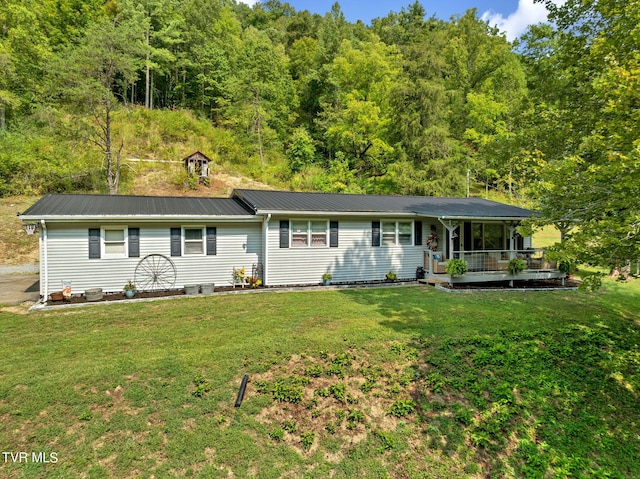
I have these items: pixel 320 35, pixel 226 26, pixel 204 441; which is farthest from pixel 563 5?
pixel 226 26

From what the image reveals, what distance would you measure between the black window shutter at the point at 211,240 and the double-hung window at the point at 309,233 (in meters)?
2.69

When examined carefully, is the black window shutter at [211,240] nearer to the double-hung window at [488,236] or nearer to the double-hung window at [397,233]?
the double-hung window at [397,233]

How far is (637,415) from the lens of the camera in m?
5.67

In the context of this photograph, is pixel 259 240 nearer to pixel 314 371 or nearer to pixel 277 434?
pixel 314 371

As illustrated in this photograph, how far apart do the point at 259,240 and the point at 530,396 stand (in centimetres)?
909

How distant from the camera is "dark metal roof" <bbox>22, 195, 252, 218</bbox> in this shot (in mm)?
9805

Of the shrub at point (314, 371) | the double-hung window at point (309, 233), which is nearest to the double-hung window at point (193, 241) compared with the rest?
the double-hung window at point (309, 233)

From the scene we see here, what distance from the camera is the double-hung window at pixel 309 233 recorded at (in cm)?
1205

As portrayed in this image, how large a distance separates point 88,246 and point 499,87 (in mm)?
35667

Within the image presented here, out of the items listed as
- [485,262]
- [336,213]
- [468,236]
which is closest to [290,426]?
[336,213]

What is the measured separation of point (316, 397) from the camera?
539 cm

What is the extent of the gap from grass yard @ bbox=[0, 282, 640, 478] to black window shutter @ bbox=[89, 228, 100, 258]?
239 centimetres

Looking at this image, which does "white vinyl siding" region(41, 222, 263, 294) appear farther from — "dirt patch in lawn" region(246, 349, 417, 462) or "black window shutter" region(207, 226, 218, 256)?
"dirt patch in lawn" region(246, 349, 417, 462)

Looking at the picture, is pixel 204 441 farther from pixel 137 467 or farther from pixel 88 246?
pixel 88 246
